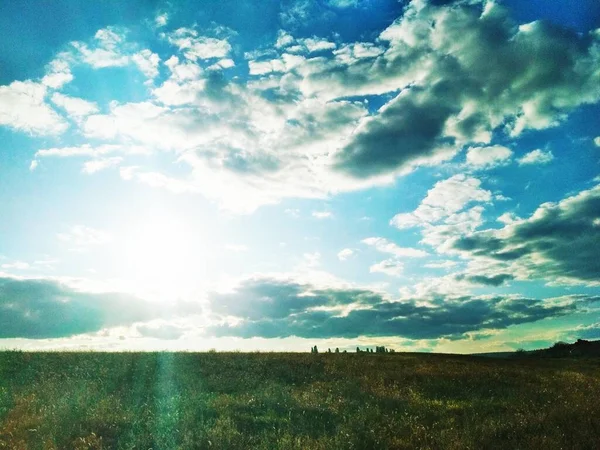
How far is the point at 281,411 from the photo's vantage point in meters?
12.2

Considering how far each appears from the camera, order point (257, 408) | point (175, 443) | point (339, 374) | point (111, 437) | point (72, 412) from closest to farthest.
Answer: point (175, 443) → point (111, 437) → point (72, 412) → point (257, 408) → point (339, 374)

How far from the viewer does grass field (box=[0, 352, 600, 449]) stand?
911cm

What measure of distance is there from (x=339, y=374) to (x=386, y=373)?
2.24 m

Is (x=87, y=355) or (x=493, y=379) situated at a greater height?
(x=87, y=355)

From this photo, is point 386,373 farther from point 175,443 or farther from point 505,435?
point 175,443

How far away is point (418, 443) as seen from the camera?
29.8ft

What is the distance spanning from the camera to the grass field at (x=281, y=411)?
9109 mm

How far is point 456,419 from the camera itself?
37.3ft

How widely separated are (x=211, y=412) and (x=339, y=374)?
1052cm

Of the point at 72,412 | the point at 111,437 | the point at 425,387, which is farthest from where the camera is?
the point at 425,387

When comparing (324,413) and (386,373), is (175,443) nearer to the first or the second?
(324,413)

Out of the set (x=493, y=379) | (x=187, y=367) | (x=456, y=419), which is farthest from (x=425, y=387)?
(x=187, y=367)

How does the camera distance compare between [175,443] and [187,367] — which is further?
[187,367]

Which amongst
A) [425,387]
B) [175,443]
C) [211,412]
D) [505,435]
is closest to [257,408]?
[211,412]
